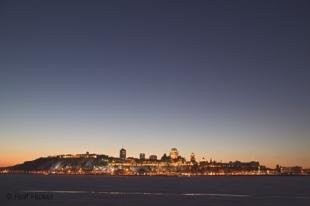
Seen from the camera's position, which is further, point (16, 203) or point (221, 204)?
point (221, 204)

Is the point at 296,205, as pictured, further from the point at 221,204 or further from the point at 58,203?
the point at 58,203

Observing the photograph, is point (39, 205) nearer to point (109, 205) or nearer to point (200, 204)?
point (109, 205)

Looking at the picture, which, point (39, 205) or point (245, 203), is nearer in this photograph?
point (39, 205)

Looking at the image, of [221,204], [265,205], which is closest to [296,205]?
[265,205]

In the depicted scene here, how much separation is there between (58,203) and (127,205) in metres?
11.4

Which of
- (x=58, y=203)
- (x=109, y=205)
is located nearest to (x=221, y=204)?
(x=109, y=205)

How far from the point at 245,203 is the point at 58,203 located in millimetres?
31389

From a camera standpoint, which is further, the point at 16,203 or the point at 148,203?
the point at 148,203

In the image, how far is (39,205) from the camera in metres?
69.5

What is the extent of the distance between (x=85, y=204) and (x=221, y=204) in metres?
22.5

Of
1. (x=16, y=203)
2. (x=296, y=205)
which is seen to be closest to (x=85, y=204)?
(x=16, y=203)

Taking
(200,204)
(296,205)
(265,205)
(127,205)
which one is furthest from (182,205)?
(296,205)

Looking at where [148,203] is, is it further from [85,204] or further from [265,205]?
[265,205]

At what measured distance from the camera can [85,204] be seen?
7194cm
